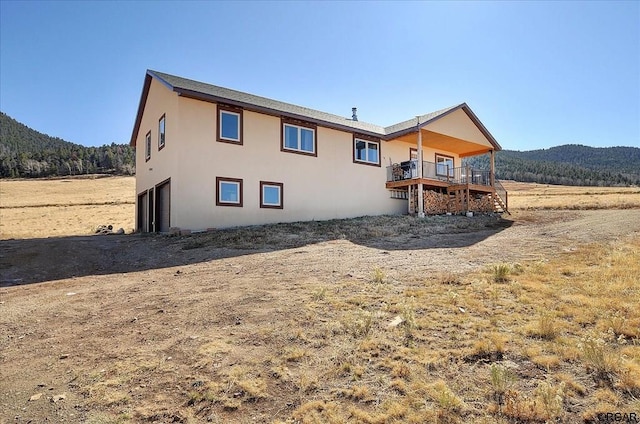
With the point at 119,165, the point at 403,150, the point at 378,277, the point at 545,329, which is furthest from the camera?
the point at 119,165

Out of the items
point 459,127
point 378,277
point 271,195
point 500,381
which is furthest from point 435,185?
point 500,381

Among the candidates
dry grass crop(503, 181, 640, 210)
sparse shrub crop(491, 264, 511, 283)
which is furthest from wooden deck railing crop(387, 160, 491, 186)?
sparse shrub crop(491, 264, 511, 283)

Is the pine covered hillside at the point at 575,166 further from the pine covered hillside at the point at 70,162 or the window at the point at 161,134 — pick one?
the pine covered hillside at the point at 70,162

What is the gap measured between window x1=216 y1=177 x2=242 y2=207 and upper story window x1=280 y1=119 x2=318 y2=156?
9.17 feet

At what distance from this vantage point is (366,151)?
2044cm

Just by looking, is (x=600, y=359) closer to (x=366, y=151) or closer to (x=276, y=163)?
(x=276, y=163)

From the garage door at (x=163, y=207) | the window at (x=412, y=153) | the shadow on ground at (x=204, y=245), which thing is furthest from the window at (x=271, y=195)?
the window at (x=412, y=153)

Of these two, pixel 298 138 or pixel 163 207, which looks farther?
pixel 298 138

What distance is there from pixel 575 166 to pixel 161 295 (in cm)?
10859

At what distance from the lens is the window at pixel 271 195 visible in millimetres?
16531

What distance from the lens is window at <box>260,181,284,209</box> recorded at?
1653 cm

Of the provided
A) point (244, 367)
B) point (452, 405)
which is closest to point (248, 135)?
point (244, 367)

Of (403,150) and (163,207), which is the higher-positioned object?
(403,150)

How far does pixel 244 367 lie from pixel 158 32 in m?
14.7
